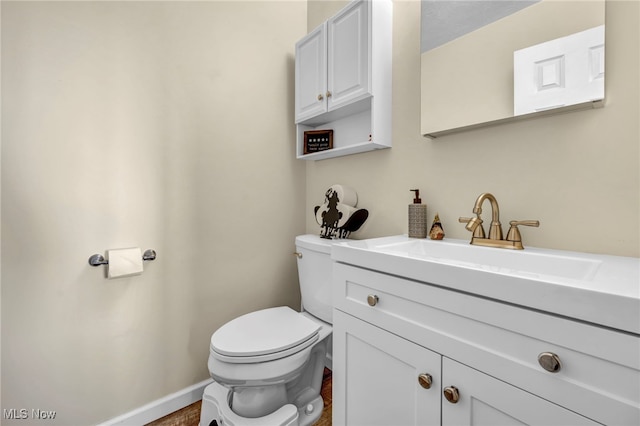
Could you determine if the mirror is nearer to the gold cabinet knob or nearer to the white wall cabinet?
the white wall cabinet

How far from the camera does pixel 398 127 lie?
1329 millimetres

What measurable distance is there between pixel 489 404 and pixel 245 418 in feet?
3.14

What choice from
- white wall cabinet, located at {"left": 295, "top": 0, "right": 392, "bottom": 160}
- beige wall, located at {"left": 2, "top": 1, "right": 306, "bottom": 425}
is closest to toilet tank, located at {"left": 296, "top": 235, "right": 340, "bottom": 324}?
beige wall, located at {"left": 2, "top": 1, "right": 306, "bottom": 425}

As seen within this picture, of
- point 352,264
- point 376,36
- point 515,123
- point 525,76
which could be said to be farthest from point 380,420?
point 376,36

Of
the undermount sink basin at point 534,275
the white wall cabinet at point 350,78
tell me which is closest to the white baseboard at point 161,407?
the undermount sink basin at point 534,275

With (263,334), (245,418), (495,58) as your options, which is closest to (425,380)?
(263,334)

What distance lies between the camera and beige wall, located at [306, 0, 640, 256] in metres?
0.78

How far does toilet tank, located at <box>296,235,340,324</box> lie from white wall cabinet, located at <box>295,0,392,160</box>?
52cm

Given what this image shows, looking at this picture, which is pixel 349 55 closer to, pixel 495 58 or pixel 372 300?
pixel 495 58

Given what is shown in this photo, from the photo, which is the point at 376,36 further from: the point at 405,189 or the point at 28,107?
the point at 28,107

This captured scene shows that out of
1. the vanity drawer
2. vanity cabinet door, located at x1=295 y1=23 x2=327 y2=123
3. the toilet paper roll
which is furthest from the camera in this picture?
vanity cabinet door, located at x1=295 y1=23 x2=327 y2=123

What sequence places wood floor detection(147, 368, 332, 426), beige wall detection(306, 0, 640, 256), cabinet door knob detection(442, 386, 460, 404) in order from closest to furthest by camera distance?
cabinet door knob detection(442, 386, 460, 404)
beige wall detection(306, 0, 640, 256)
wood floor detection(147, 368, 332, 426)

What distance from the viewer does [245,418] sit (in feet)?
3.74

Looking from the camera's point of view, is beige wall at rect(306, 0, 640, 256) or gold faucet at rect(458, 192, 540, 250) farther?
gold faucet at rect(458, 192, 540, 250)
